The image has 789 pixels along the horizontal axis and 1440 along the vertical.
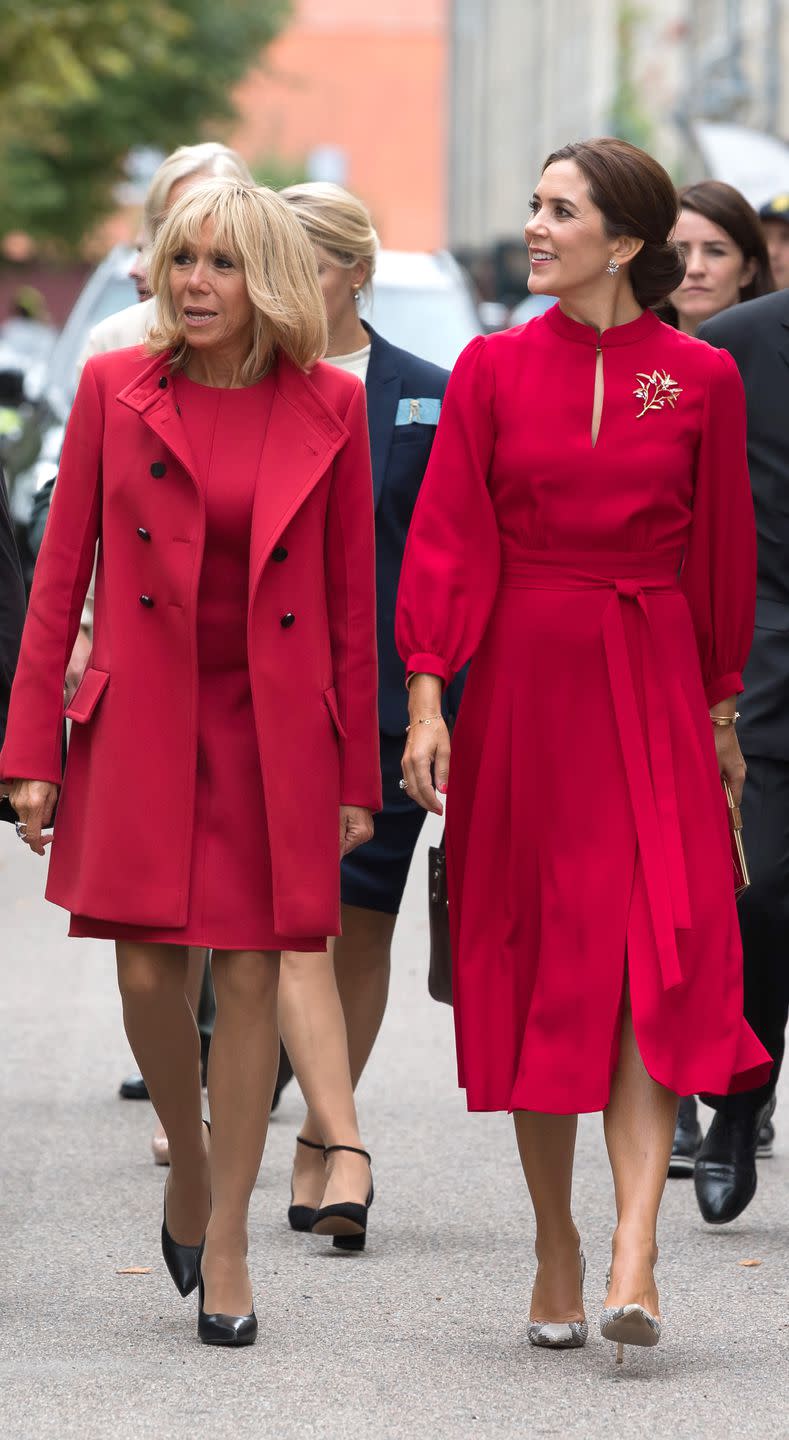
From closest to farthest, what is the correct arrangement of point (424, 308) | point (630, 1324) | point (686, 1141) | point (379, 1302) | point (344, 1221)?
point (630, 1324) → point (379, 1302) → point (344, 1221) → point (686, 1141) → point (424, 308)

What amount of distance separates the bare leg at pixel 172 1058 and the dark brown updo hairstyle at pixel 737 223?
8.83 ft

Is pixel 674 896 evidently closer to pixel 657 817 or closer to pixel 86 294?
pixel 657 817

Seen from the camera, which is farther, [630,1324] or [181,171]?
[181,171]

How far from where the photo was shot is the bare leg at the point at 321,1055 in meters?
5.62

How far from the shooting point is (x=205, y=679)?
4844 millimetres

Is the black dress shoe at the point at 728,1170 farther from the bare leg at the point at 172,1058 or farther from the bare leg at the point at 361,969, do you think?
the bare leg at the point at 172,1058

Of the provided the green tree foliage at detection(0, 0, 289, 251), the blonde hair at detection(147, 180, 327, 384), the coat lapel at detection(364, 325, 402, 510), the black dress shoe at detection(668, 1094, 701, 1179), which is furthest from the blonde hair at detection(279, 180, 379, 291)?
the green tree foliage at detection(0, 0, 289, 251)

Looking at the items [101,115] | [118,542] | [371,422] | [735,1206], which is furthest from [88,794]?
[101,115]

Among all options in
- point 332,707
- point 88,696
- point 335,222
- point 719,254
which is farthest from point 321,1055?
point 719,254

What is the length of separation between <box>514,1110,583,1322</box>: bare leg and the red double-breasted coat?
0.51m

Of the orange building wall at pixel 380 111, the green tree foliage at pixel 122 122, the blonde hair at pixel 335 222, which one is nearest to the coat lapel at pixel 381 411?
the blonde hair at pixel 335 222

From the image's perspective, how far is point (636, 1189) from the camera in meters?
4.76

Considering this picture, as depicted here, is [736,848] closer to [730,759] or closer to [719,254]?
[730,759]

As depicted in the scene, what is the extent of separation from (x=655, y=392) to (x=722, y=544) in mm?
308
